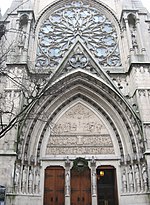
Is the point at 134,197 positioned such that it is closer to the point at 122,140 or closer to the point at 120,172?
the point at 120,172

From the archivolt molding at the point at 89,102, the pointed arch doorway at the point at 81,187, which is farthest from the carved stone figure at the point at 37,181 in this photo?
the pointed arch doorway at the point at 81,187

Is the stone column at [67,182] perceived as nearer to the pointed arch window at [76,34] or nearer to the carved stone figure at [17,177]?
the carved stone figure at [17,177]

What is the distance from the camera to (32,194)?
433 inches

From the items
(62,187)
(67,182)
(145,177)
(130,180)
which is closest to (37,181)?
(62,187)

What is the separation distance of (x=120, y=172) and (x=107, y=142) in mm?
1635

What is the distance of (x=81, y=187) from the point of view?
11773 millimetres

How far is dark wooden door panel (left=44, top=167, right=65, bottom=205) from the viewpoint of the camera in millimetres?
11430

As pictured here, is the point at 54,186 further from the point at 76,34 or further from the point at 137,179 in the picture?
the point at 76,34

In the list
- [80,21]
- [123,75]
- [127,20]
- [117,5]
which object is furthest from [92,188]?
[117,5]

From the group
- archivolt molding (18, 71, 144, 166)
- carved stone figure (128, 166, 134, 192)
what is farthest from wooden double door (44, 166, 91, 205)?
carved stone figure (128, 166, 134, 192)

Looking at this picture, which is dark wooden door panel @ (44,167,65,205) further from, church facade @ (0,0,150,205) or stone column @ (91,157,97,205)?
stone column @ (91,157,97,205)

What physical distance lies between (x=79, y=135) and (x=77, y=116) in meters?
1.13

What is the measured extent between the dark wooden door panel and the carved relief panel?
94cm

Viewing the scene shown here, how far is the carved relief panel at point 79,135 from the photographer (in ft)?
41.0
